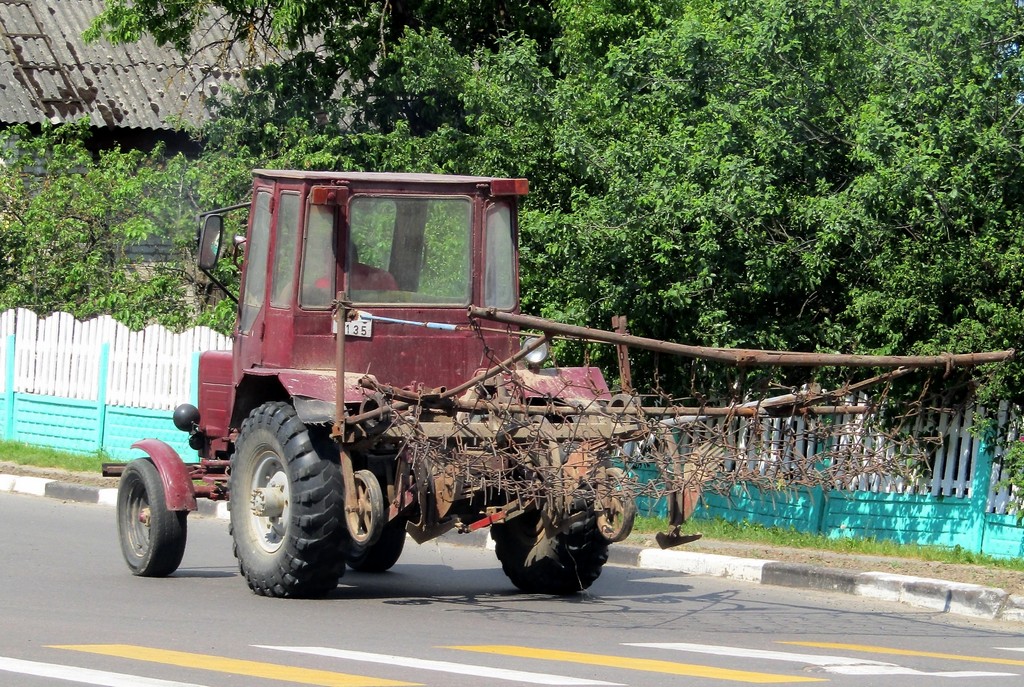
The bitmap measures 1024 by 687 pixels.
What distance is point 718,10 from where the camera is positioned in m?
14.2

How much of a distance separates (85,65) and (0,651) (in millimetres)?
21258

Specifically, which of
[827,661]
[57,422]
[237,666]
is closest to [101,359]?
[57,422]

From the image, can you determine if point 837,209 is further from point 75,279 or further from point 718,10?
point 75,279

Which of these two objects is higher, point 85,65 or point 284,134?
point 85,65

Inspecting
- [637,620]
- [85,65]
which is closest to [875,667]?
[637,620]


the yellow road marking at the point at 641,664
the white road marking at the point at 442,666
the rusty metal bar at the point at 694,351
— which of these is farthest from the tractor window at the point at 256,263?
the yellow road marking at the point at 641,664

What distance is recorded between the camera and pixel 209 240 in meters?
9.42

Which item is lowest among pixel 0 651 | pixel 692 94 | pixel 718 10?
pixel 0 651

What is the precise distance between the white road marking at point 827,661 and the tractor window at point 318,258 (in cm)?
296

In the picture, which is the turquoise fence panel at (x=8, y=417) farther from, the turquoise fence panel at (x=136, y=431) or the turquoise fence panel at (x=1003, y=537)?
the turquoise fence panel at (x=1003, y=537)

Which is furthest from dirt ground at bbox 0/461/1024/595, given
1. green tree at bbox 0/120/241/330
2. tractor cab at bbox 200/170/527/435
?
green tree at bbox 0/120/241/330

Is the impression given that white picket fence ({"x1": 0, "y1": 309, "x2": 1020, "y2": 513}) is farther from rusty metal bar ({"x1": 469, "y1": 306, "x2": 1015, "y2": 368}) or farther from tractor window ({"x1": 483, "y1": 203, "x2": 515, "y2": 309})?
rusty metal bar ({"x1": 469, "y1": 306, "x2": 1015, "y2": 368})

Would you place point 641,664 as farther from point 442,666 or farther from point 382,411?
point 382,411

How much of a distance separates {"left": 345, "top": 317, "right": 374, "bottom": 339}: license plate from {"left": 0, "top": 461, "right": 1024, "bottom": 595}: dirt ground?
3870 millimetres
